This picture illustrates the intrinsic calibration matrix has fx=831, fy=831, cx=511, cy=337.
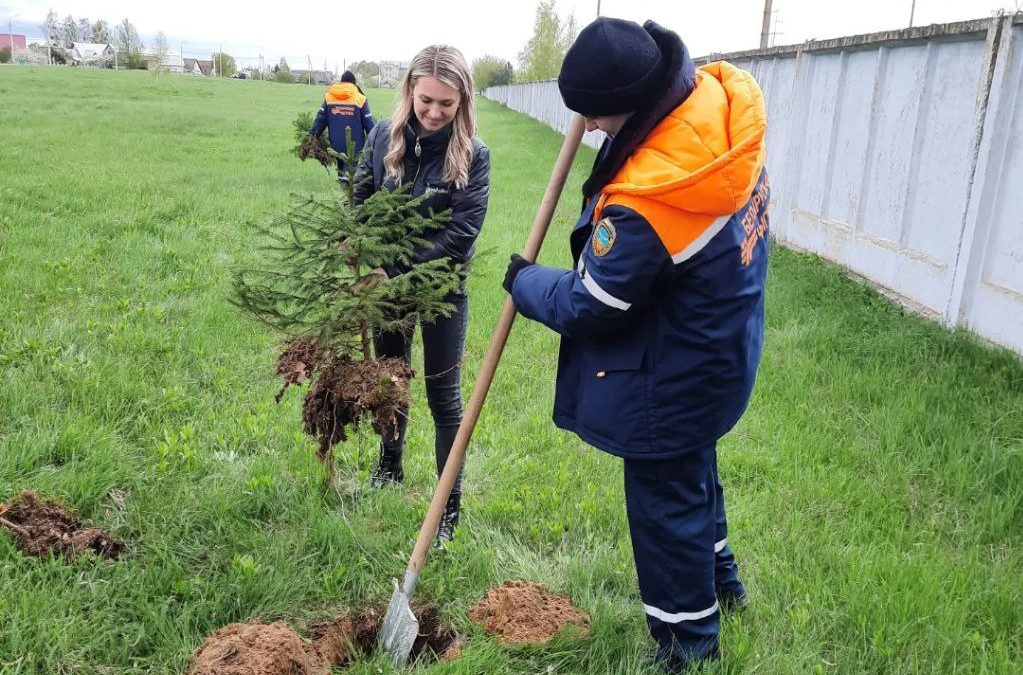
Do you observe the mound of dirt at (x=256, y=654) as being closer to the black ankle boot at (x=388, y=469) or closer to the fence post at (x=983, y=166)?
the black ankle boot at (x=388, y=469)

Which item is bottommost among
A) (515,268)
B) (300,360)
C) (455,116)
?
(300,360)

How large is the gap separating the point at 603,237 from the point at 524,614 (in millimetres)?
1484

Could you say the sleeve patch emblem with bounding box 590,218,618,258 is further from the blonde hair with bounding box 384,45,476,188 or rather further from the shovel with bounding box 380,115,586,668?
the blonde hair with bounding box 384,45,476,188

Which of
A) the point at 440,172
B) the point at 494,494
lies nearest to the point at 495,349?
the point at 440,172

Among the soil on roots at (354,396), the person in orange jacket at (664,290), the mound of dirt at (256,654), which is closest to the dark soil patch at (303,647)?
the mound of dirt at (256,654)

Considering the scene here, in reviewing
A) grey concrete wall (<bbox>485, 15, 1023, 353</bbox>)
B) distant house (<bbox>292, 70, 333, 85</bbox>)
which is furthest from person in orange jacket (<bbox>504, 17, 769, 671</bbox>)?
distant house (<bbox>292, 70, 333, 85</bbox>)

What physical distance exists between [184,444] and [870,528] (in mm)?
3141

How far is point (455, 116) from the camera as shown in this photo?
3.15 m

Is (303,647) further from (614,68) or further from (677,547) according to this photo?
(614,68)

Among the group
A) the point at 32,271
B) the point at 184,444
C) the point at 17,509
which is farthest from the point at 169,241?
the point at 17,509

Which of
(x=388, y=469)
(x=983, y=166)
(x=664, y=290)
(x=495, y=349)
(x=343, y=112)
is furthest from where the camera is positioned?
(x=343, y=112)

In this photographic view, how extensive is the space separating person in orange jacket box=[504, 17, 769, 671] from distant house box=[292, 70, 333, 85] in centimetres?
9770

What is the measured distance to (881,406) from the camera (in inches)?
188

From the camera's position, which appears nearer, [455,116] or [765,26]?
[455,116]
